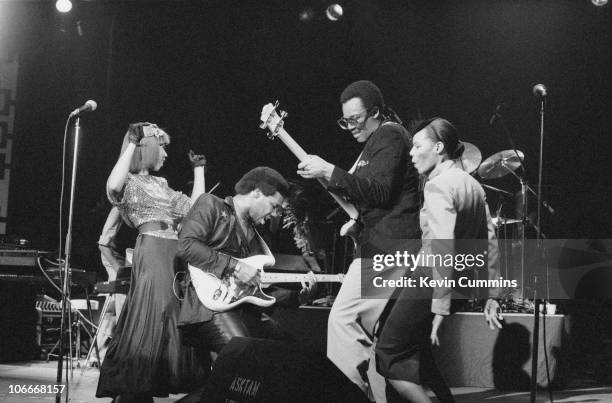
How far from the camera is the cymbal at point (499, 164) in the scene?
7645 mm

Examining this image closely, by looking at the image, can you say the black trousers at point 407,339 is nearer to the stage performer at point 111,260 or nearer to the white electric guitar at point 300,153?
the white electric guitar at point 300,153

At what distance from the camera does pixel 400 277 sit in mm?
3467

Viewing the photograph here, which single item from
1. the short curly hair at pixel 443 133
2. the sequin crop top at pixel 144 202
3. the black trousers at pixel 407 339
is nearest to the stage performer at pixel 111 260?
the sequin crop top at pixel 144 202

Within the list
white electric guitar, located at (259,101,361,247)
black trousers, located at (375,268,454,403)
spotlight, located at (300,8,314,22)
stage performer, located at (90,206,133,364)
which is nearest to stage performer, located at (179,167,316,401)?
white electric guitar, located at (259,101,361,247)

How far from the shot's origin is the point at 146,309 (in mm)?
3918

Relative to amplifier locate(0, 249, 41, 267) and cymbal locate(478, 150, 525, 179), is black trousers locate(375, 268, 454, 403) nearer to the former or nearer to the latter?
amplifier locate(0, 249, 41, 267)

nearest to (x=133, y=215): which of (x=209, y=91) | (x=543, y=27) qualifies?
(x=209, y=91)

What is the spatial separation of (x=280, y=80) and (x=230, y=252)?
5924 mm

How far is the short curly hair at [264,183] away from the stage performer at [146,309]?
59 cm

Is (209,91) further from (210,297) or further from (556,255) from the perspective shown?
(210,297)

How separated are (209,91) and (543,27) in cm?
457

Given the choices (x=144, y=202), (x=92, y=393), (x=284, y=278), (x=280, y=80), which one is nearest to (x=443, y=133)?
(x=284, y=278)

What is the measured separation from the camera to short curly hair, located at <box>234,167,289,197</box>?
396 centimetres

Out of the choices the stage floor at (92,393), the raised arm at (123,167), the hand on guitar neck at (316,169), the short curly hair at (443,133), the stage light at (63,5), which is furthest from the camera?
the stage light at (63,5)
